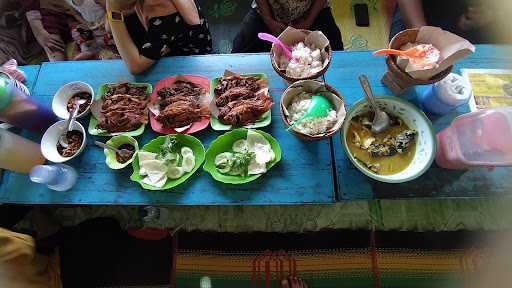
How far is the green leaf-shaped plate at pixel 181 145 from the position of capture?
52.2 inches

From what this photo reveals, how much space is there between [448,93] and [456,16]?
985mm

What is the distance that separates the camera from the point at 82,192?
137 centimetres

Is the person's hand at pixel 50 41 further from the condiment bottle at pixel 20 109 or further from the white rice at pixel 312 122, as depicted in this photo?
the white rice at pixel 312 122

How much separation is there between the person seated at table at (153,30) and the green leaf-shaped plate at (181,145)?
0.40m

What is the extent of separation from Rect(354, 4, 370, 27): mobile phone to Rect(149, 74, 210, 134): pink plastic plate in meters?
1.31

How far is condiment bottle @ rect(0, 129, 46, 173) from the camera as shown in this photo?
1.31 m

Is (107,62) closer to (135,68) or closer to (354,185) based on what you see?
(135,68)

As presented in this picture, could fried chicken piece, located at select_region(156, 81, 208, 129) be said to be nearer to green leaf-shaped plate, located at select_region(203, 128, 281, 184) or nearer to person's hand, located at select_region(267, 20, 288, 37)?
green leaf-shaped plate, located at select_region(203, 128, 281, 184)

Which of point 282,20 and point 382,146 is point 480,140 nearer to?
point 382,146

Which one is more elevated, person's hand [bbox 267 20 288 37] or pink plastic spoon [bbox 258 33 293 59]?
pink plastic spoon [bbox 258 33 293 59]

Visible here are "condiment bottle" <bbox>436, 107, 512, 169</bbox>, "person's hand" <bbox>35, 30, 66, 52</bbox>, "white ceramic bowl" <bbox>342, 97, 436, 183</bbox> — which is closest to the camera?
"condiment bottle" <bbox>436, 107, 512, 169</bbox>

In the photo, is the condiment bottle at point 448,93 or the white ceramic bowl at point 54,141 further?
the white ceramic bowl at point 54,141

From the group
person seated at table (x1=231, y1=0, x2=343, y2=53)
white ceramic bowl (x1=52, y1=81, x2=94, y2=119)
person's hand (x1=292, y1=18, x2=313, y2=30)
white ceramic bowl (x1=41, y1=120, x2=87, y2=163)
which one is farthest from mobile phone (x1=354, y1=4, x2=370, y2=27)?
white ceramic bowl (x1=41, y1=120, x2=87, y2=163)

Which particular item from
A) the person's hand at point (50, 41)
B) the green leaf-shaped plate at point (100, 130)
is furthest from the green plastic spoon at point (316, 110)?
the person's hand at point (50, 41)
